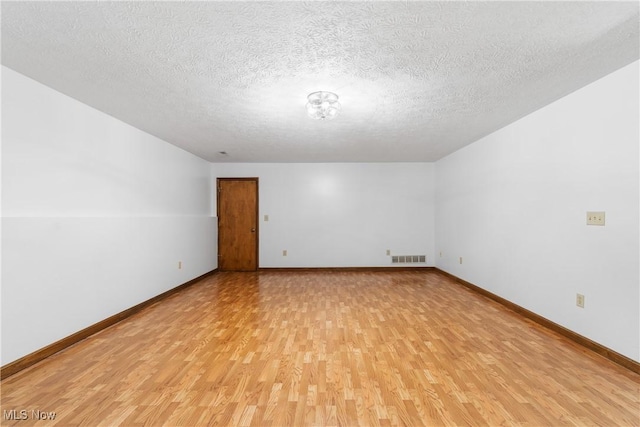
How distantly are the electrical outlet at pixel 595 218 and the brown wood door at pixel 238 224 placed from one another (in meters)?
5.32

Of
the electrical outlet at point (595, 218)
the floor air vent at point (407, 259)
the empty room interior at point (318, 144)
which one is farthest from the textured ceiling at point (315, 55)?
the floor air vent at point (407, 259)

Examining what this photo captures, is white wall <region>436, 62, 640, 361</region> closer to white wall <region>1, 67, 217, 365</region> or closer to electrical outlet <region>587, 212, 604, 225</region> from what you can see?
electrical outlet <region>587, 212, 604, 225</region>

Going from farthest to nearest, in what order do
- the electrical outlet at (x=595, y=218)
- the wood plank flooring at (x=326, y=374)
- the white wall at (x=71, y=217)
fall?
the electrical outlet at (x=595, y=218) < the white wall at (x=71, y=217) < the wood plank flooring at (x=326, y=374)

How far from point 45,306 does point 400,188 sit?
582cm

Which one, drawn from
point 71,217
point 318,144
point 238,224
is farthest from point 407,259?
point 71,217

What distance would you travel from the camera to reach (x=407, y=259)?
20.7ft

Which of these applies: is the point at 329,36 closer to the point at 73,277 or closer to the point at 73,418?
the point at 73,418

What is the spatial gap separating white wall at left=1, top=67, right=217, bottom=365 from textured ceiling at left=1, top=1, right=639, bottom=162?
0.30 metres

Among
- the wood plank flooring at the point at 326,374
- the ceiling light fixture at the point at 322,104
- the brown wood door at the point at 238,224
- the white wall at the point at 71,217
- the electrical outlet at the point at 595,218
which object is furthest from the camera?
the brown wood door at the point at 238,224

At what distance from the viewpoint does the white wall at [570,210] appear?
2.28m

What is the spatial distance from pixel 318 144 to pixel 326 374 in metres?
3.41

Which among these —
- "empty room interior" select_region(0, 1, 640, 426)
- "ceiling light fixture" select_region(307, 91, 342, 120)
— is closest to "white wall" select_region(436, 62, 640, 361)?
"empty room interior" select_region(0, 1, 640, 426)

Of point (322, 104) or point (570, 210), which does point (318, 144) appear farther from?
point (570, 210)

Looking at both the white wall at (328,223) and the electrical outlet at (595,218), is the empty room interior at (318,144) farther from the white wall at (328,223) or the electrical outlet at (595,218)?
the white wall at (328,223)
